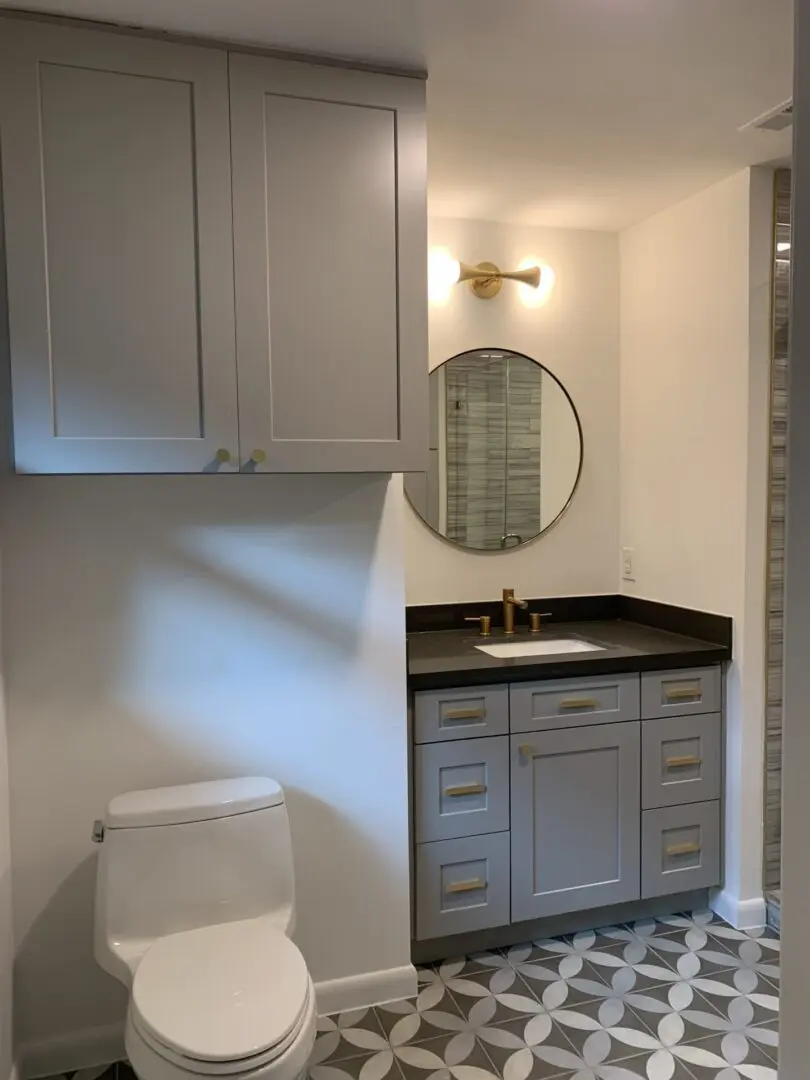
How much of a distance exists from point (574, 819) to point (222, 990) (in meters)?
1.26

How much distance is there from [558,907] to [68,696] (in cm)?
158

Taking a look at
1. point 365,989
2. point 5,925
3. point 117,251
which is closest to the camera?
point 117,251

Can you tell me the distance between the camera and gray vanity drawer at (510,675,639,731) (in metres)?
2.43

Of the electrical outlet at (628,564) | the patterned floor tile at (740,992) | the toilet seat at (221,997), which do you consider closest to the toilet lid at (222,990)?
the toilet seat at (221,997)

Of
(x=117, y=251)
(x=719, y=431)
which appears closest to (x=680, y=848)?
(x=719, y=431)

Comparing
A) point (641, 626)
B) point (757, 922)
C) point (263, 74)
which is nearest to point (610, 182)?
point (263, 74)

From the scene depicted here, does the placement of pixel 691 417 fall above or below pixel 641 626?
above

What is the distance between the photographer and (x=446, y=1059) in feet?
6.62

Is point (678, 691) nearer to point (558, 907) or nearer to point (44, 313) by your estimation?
point (558, 907)

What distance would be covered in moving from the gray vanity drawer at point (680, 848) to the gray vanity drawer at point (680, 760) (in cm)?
4

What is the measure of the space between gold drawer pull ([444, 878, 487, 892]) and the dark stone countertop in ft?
1.93

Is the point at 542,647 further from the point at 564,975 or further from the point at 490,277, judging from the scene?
the point at 490,277

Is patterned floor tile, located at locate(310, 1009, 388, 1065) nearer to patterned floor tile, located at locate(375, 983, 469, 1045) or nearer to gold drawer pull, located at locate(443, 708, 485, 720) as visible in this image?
patterned floor tile, located at locate(375, 983, 469, 1045)

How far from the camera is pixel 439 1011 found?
2209 millimetres
